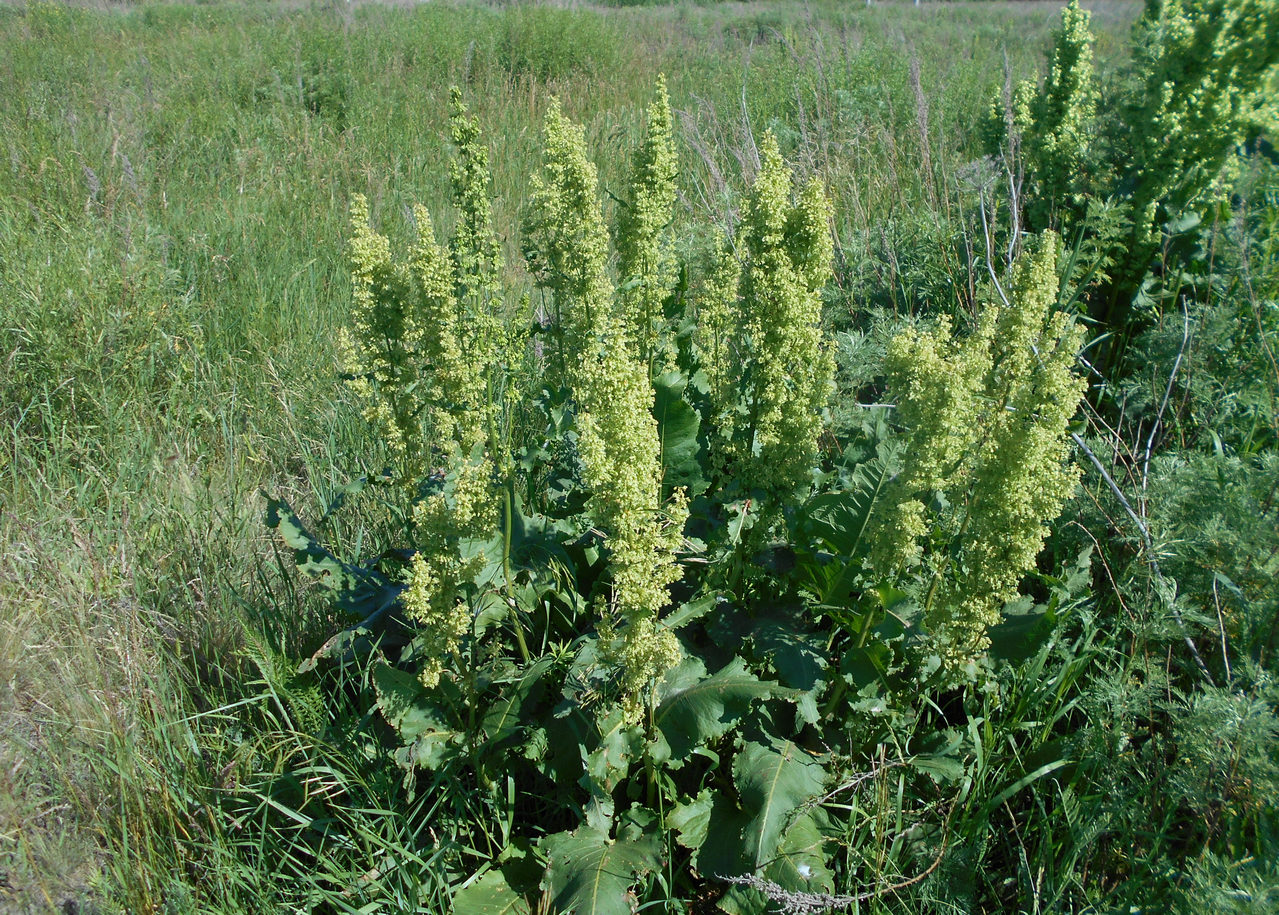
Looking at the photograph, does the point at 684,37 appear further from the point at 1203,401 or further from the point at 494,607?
the point at 494,607

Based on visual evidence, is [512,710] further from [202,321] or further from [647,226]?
[202,321]

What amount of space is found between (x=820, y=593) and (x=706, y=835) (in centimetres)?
74

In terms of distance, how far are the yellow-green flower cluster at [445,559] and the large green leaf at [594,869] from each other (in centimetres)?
55

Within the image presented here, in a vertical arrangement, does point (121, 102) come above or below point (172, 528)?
above

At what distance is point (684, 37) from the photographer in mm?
14484

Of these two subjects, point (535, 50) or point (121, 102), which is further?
point (535, 50)

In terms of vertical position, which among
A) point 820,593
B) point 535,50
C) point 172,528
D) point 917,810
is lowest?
point 917,810

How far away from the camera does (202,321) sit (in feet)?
15.8

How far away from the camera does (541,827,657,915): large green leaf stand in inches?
79.1

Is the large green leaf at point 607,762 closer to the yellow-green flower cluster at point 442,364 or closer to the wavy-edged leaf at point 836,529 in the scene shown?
the yellow-green flower cluster at point 442,364

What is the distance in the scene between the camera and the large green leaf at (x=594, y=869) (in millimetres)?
2010

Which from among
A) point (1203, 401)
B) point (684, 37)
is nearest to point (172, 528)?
point (1203, 401)

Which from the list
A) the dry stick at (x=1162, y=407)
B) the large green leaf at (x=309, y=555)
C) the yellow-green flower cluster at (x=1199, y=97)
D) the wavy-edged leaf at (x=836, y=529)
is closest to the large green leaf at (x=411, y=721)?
the large green leaf at (x=309, y=555)

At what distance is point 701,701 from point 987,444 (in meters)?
0.96
